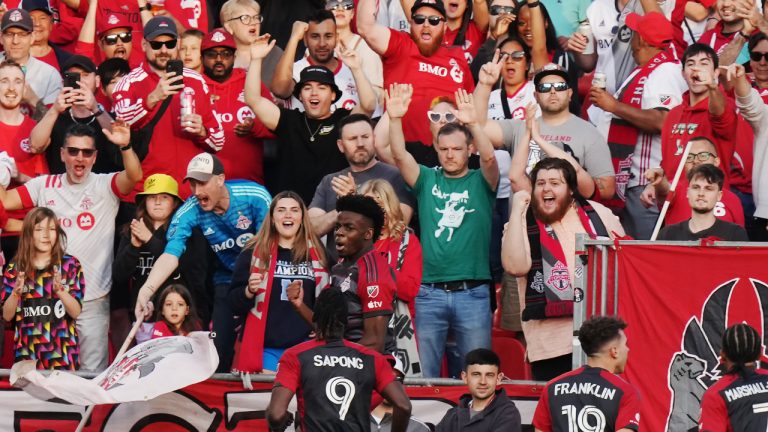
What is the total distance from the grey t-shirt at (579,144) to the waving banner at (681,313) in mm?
2271

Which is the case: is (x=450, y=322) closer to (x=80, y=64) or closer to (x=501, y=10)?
Result: (x=501, y=10)

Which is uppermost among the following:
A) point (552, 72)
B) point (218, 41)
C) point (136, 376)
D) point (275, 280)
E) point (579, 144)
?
point (218, 41)

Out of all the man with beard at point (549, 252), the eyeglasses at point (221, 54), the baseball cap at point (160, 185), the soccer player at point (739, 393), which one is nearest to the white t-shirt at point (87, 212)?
the baseball cap at point (160, 185)

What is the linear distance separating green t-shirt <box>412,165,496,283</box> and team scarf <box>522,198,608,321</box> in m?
0.63

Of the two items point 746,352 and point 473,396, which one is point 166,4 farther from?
point 746,352

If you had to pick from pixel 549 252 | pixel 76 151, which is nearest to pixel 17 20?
pixel 76 151

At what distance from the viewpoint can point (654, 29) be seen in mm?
14312

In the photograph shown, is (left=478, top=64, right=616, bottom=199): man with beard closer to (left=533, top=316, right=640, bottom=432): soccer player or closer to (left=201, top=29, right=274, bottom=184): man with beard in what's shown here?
(left=201, top=29, right=274, bottom=184): man with beard

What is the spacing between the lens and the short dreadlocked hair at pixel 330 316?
958cm

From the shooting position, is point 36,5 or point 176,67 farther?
point 36,5

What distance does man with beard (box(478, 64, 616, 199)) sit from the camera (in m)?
12.9

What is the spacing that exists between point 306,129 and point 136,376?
3.37m

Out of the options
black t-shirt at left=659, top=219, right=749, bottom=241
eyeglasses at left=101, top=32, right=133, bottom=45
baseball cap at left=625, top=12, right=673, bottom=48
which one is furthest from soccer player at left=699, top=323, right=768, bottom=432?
eyeglasses at left=101, top=32, right=133, bottom=45

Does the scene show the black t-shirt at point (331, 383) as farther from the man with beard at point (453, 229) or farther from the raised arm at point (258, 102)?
the raised arm at point (258, 102)
